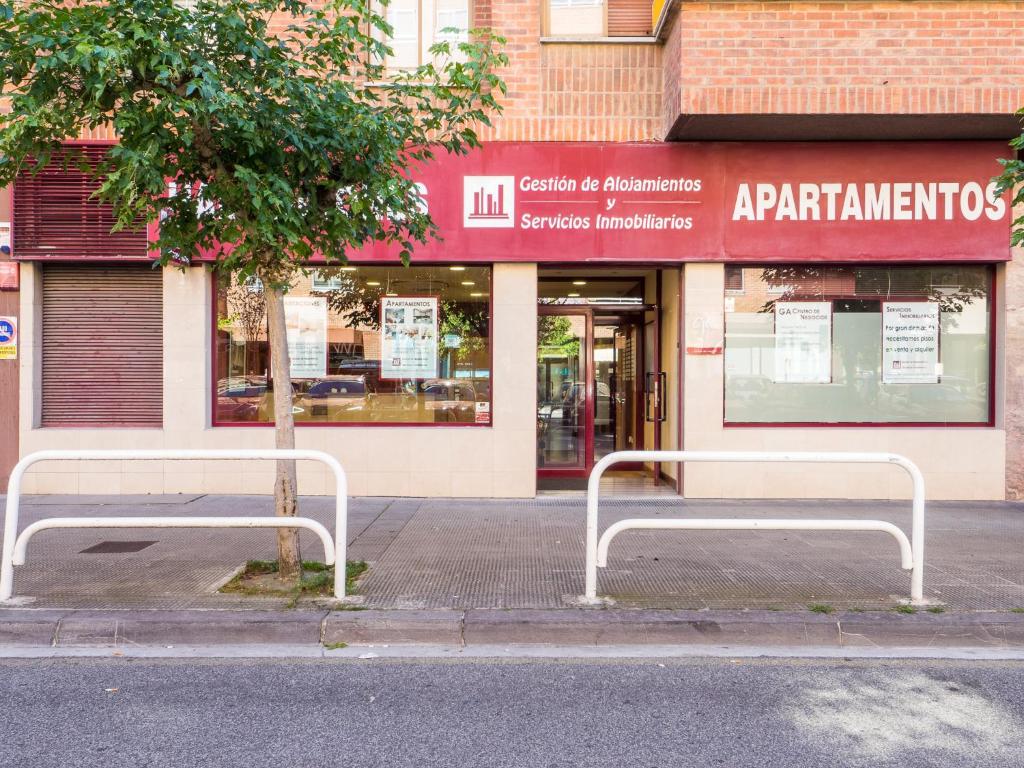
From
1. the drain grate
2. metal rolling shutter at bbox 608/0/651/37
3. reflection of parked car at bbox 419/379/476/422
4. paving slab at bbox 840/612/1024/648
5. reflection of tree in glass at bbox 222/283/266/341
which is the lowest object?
paving slab at bbox 840/612/1024/648

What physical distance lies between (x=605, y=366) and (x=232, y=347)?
5604 mm

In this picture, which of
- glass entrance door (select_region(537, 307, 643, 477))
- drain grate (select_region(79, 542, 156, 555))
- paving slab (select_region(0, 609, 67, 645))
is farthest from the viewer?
glass entrance door (select_region(537, 307, 643, 477))

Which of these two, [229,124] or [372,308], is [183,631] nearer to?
[229,124]

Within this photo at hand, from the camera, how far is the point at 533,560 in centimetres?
609

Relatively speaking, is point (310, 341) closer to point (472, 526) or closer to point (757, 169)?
point (472, 526)

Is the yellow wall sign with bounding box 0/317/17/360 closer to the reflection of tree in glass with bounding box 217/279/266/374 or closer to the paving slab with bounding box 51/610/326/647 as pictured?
the reflection of tree in glass with bounding box 217/279/266/374

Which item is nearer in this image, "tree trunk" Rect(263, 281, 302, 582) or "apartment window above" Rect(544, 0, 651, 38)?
"tree trunk" Rect(263, 281, 302, 582)

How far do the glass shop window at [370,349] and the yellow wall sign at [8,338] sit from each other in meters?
2.50

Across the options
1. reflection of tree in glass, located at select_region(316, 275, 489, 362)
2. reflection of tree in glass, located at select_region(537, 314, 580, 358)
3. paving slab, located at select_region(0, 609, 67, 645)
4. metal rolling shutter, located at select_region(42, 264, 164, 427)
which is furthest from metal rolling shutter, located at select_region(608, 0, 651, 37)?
paving slab, located at select_region(0, 609, 67, 645)

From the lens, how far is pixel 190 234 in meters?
5.46

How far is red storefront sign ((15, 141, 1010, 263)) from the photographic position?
878 cm

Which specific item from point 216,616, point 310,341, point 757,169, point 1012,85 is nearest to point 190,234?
point 216,616

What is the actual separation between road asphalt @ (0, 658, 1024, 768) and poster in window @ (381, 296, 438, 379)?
17.2ft

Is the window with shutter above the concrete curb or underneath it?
above
